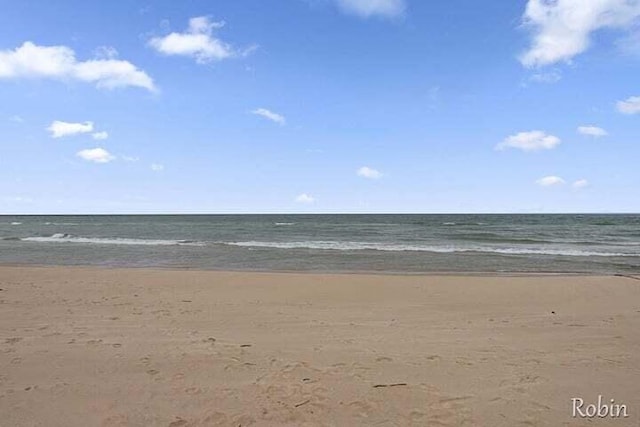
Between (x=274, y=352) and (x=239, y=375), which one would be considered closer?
(x=239, y=375)

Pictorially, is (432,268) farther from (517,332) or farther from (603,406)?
(603,406)

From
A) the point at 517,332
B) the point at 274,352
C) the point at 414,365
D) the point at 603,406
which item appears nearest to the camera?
the point at 603,406

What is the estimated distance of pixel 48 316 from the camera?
6449 mm

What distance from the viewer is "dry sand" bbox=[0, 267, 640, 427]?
3404 mm

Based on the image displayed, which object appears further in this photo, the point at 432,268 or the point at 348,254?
the point at 348,254

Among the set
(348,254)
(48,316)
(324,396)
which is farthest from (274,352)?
(348,254)

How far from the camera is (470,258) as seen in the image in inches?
668

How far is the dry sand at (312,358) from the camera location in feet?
11.2

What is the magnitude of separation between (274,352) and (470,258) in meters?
13.9

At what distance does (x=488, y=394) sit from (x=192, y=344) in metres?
3.36

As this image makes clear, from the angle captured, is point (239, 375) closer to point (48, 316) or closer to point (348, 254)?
point (48, 316)

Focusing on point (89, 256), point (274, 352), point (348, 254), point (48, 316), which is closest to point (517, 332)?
point (274, 352)

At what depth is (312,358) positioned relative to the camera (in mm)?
4598

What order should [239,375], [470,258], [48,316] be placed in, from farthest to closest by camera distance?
[470,258]
[48,316]
[239,375]
